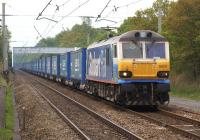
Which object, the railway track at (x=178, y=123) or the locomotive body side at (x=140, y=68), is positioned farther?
the locomotive body side at (x=140, y=68)

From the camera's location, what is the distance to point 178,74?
1597 inches

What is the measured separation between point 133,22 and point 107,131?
1288 inches

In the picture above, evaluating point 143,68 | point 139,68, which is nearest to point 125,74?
point 139,68

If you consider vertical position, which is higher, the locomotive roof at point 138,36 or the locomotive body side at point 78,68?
the locomotive roof at point 138,36

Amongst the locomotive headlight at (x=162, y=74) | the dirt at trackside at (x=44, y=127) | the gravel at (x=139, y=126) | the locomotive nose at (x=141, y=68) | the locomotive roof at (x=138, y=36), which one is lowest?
the dirt at trackside at (x=44, y=127)

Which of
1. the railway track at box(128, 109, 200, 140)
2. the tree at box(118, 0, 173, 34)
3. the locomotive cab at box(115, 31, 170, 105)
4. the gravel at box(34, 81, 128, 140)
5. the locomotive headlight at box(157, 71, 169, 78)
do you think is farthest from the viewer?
the tree at box(118, 0, 173, 34)

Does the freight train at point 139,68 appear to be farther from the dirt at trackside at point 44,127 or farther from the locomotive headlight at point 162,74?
the dirt at trackside at point 44,127

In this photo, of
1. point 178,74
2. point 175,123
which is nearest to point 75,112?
point 175,123

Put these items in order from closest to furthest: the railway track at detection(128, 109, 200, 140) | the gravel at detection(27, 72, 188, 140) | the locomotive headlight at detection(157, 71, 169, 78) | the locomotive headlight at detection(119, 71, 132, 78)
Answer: the gravel at detection(27, 72, 188, 140), the railway track at detection(128, 109, 200, 140), the locomotive headlight at detection(119, 71, 132, 78), the locomotive headlight at detection(157, 71, 169, 78)

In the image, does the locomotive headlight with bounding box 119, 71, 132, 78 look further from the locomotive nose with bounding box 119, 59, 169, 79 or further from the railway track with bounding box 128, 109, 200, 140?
the railway track with bounding box 128, 109, 200, 140

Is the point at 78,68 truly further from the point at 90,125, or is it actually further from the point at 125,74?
the point at 90,125

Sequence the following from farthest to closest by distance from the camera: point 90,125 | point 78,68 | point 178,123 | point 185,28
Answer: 1. point 185,28
2. point 78,68
3. point 178,123
4. point 90,125

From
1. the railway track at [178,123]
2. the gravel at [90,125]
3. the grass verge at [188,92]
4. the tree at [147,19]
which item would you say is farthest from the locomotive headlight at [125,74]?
the tree at [147,19]

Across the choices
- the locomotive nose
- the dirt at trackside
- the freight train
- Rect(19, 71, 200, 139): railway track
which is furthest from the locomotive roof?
the dirt at trackside
